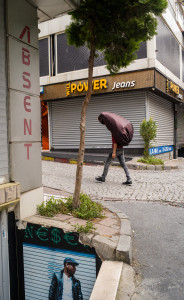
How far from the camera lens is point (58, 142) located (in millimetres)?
16016

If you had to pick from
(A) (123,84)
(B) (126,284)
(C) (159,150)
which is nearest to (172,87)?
(A) (123,84)

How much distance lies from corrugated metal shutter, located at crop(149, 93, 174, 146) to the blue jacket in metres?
10.5

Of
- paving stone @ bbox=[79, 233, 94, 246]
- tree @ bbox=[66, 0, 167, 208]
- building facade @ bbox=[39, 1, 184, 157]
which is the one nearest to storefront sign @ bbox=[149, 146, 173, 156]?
building facade @ bbox=[39, 1, 184, 157]

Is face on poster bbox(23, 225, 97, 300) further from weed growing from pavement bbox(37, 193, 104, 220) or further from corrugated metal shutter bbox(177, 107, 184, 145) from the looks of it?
corrugated metal shutter bbox(177, 107, 184, 145)

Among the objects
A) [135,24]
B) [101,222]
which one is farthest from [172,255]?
[135,24]

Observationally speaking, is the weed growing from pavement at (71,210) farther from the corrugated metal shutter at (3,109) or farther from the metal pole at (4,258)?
the corrugated metal shutter at (3,109)

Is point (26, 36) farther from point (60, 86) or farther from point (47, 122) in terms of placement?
point (47, 122)

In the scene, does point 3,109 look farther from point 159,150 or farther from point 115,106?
point 159,150

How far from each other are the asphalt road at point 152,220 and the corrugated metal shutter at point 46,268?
69 centimetres

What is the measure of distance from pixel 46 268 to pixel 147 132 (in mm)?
9088

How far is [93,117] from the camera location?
1455 centimetres

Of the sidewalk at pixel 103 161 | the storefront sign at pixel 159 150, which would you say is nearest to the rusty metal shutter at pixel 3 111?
the sidewalk at pixel 103 161

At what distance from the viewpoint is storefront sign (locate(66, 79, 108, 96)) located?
43.9 ft

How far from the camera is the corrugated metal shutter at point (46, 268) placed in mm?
3423
